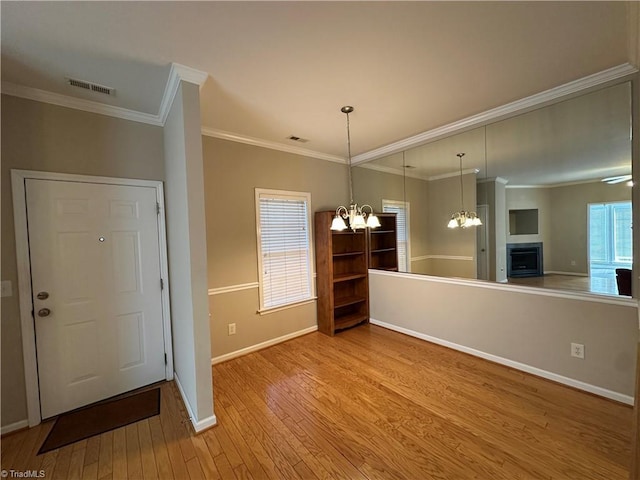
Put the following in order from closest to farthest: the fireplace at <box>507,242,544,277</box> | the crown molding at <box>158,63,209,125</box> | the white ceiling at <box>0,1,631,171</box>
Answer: the white ceiling at <box>0,1,631,171</box> → the crown molding at <box>158,63,209,125</box> → the fireplace at <box>507,242,544,277</box>

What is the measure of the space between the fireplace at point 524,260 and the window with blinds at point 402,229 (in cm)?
129

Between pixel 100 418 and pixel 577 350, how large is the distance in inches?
169

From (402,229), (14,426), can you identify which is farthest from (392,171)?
(14,426)

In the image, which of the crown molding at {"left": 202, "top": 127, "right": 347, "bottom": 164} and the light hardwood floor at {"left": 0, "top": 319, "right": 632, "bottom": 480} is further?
the crown molding at {"left": 202, "top": 127, "right": 347, "bottom": 164}

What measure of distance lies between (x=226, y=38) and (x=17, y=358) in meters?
2.90

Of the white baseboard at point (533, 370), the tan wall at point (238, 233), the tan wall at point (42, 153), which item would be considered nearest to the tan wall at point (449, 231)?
the white baseboard at point (533, 370)

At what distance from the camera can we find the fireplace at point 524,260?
2697 mm

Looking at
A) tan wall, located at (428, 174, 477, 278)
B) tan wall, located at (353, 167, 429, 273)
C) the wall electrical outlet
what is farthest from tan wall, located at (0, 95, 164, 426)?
the wall electrical outlet

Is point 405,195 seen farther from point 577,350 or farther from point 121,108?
point 121,108

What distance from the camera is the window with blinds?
3.91 meters

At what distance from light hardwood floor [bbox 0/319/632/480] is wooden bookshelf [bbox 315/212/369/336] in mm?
1171

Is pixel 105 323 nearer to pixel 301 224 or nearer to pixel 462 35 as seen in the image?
pixel 301 224

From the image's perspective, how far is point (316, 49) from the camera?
69.4 inches

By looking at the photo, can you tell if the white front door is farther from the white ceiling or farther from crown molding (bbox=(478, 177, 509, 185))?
crown molding (bbox=(478, 177, 509, 185))
